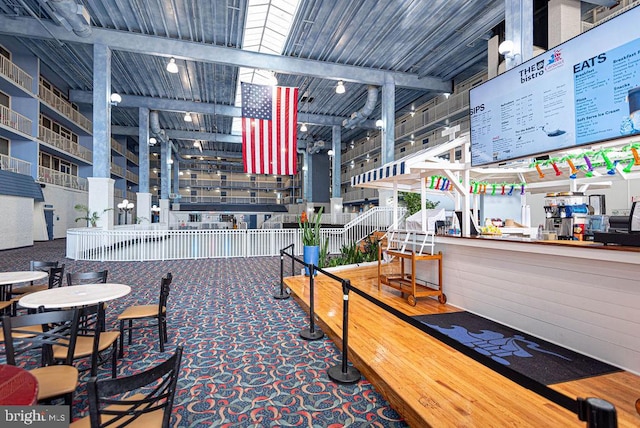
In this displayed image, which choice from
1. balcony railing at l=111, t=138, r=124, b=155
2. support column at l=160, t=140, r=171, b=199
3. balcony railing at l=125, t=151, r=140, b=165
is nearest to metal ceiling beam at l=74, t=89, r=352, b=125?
balcony railing at l=111, t=138, r=124, b=155

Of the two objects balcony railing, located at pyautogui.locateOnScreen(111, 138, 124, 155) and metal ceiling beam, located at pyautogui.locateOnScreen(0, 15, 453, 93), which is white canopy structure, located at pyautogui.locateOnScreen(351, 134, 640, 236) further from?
balcony railing, located at pyautogui.locateOnScreen(111, 138, 124, 155)

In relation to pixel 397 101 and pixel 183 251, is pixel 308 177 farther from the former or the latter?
pixel 183 251

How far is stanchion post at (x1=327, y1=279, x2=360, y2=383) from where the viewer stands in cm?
276

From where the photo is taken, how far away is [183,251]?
1025cm

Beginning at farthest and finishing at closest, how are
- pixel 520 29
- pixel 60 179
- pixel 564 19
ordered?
pixel 60 179 → pixel 564 19 → pixel 520 29

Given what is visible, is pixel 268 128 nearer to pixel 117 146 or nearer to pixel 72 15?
pixel 72 15

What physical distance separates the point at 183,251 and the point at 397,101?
567 inches

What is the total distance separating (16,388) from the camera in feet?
4.20

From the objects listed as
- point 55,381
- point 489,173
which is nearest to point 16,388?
point 55,381

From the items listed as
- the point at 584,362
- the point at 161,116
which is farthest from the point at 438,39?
the point at 161,116

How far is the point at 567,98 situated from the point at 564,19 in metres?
6.21

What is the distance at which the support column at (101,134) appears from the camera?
10.2 metres

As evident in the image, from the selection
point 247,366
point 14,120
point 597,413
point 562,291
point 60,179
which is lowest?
point 247,366

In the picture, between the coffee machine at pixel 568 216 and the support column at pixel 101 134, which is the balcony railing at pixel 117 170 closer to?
the support column at pixel 101 134
